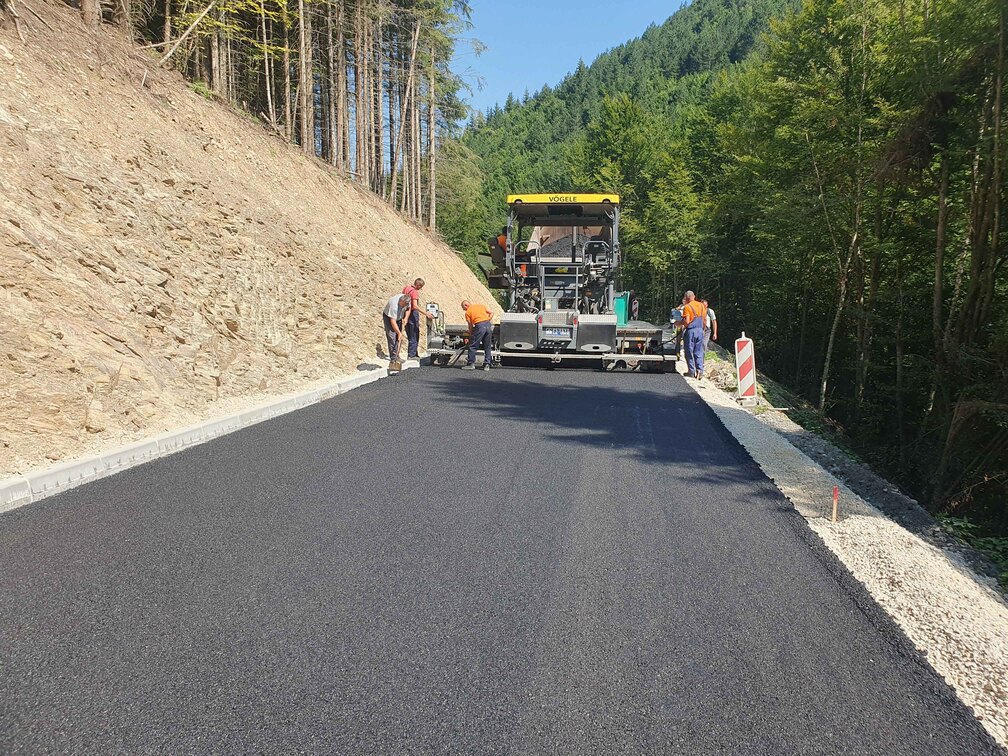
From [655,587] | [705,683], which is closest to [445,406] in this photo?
[655,587]

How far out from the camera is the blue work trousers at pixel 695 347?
44.5 ft

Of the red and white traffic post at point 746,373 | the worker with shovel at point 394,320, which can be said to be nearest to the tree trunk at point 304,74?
the worker with shovel at point 394,320

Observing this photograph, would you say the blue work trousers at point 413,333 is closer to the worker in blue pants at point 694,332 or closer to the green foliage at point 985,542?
the worker in blue pants at point 694,332

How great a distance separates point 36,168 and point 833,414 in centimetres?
1634

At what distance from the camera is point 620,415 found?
29.5ft

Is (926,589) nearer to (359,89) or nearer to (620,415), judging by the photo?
(620,415)

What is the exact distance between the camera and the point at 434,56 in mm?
30781

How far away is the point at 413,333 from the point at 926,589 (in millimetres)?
11748

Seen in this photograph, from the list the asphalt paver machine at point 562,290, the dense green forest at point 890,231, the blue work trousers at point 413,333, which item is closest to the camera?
the dense green forest at point 890,231

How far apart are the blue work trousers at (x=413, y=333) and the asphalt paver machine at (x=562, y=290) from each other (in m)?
0.33

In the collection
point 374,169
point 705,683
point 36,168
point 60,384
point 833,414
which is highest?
point 374,169

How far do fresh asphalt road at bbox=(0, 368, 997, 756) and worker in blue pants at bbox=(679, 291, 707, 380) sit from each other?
7.69m

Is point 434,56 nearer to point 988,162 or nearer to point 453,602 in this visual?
point 988,162

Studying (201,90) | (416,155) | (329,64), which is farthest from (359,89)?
(201,90)
